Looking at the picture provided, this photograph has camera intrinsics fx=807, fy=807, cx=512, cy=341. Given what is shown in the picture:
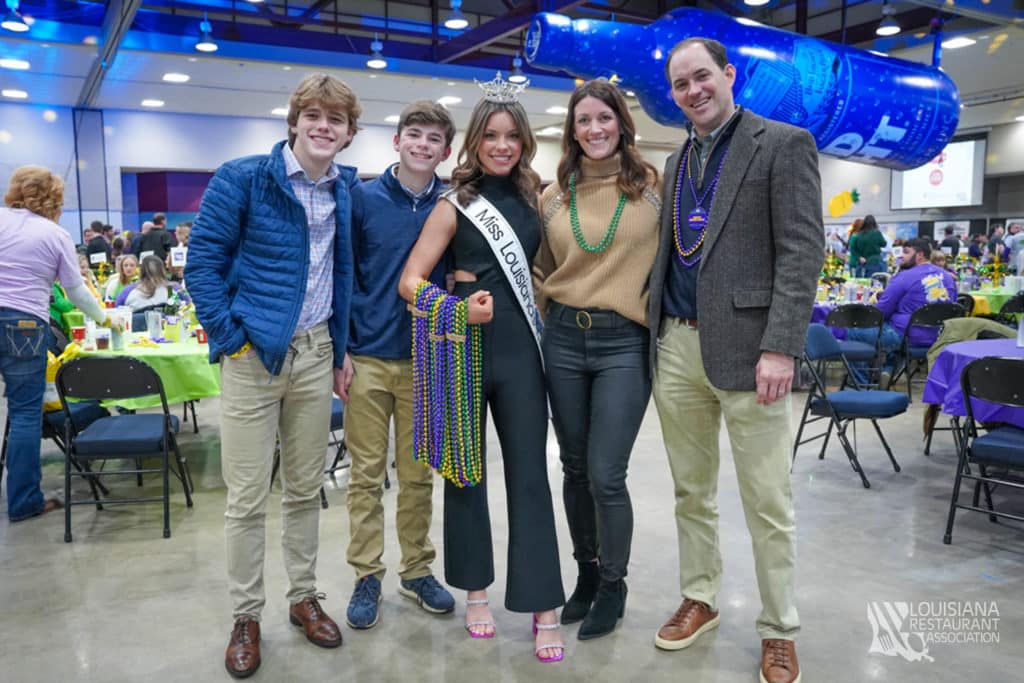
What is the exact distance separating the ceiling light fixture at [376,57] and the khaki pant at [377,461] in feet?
20.6

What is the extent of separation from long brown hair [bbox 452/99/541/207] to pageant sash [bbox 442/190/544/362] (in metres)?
0.03

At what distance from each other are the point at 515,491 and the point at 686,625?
65 cm

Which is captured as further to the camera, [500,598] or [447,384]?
[500,598]

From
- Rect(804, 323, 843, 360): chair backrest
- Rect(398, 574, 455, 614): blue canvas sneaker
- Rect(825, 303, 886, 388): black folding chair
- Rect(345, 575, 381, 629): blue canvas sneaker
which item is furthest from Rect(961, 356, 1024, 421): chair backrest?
Rect(825, 303, 886, 388): black folding chair

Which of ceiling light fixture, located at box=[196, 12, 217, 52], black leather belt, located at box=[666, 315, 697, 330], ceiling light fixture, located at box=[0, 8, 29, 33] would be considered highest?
ceiling light fixture, located at box=[196, 12, 217, 52]

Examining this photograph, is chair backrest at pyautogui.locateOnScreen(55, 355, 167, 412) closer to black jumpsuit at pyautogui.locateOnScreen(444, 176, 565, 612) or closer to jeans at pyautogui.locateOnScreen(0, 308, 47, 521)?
jeans at pyautogui.locateOnScreen(0, 308, 47, 521)

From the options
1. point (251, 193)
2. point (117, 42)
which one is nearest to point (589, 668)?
point (251, 193)

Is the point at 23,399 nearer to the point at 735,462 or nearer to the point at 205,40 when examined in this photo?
the point at 735,462

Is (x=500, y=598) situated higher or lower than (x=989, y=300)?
lower

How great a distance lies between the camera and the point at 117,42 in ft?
22.4

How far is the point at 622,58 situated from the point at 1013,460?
256cm

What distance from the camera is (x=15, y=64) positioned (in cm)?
809

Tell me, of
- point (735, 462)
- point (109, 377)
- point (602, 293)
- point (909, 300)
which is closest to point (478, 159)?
point (602, 293)

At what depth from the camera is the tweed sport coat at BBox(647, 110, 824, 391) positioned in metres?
1.94
